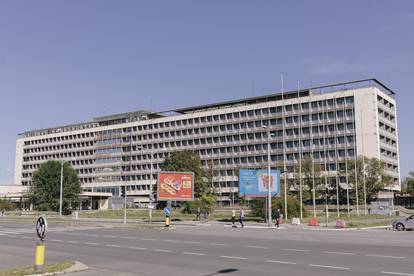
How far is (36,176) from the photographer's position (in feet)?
313

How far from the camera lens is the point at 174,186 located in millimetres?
51188

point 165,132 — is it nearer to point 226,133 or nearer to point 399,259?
point 226,133

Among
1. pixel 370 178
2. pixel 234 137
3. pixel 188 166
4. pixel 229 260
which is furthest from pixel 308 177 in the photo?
pixel 229 260

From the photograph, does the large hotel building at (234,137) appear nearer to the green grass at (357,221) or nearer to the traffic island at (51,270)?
the green grass at (357,221)

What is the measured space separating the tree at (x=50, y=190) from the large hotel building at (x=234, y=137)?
2238 centimetres

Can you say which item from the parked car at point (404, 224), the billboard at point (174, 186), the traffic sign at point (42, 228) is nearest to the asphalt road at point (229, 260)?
the traffic sign at point (42, 228)

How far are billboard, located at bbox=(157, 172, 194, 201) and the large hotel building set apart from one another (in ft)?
103

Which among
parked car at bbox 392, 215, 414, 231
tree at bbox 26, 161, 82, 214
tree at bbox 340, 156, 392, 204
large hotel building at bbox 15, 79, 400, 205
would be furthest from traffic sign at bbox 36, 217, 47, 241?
tree at bbox 26, 161, 82, 214

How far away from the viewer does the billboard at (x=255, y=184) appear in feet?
160

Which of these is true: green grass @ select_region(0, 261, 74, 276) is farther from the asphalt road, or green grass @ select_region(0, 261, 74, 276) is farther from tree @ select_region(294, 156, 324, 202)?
tree @ select_region(294, 156, 324, 202)

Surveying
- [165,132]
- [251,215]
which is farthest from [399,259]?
[165,132]

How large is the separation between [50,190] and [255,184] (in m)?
58.6

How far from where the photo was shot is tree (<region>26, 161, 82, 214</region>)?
94494 mm

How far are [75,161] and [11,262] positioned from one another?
497ft
